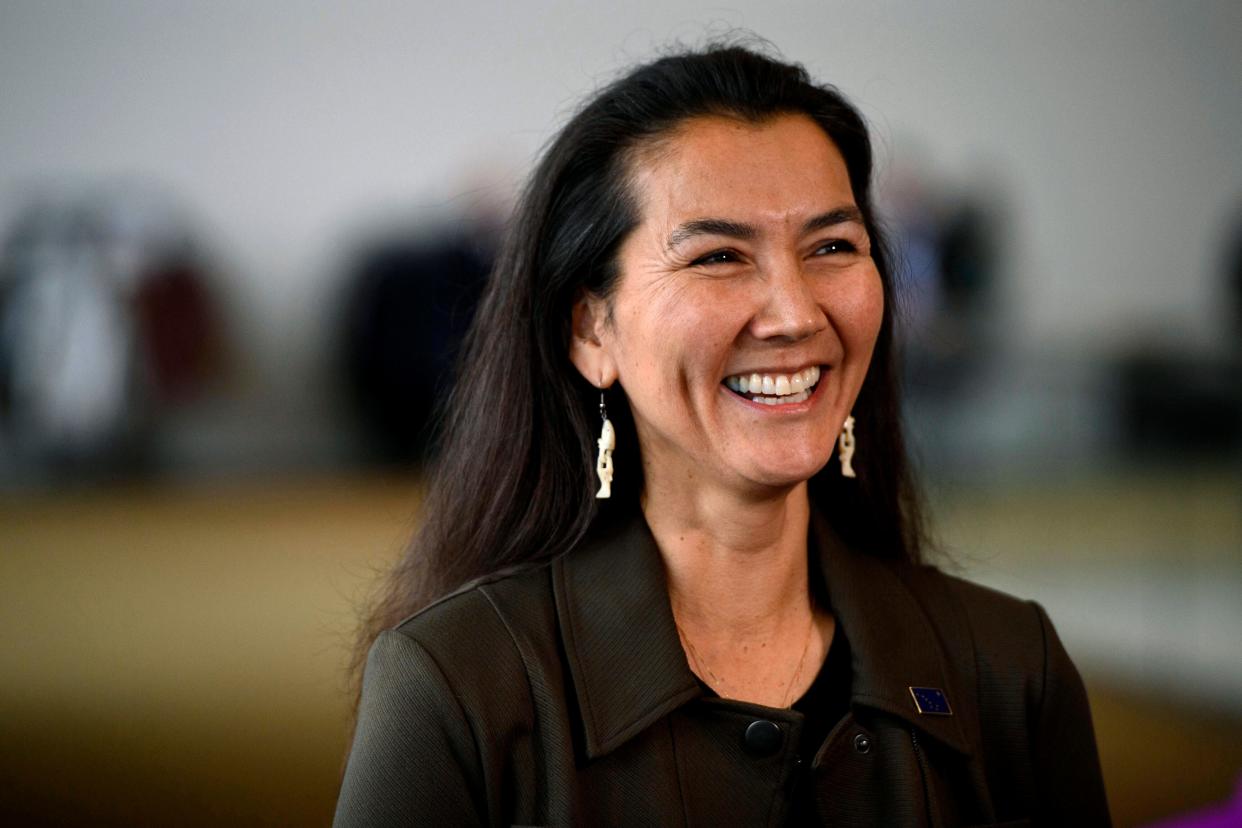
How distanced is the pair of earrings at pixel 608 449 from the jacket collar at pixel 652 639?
0.19 ft

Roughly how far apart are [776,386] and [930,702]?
40cm

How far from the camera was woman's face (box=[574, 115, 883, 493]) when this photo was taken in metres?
→ 1.39

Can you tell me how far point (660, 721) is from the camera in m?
1.43

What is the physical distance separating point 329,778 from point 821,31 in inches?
201

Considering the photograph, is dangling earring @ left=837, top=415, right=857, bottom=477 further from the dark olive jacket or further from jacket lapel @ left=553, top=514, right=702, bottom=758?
jacket lapel @ left=553, top=514, right=702, bottom=758

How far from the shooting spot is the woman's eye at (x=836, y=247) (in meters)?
1.44

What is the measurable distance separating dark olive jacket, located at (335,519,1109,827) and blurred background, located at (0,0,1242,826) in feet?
8.18

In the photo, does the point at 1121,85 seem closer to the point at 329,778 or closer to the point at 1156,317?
the point at 1156,317

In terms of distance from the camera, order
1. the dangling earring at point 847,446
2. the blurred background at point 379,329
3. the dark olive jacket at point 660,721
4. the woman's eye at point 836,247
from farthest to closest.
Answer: the blurred background at point 379,329 < the dangling earring at point 847,446 < the woman's eye at point 836,247 < the dark olive jacket at point 660,721

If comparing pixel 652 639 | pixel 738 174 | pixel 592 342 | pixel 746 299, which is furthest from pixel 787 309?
pixel 652 639

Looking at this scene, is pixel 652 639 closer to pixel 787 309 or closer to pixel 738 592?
pixel 738 592

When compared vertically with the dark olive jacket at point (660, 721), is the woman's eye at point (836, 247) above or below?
above

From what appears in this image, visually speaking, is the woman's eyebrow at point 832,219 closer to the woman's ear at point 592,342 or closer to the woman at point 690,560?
the woman at point 690,560

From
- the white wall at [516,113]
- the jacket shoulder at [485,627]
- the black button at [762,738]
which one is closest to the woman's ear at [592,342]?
the jacket shoulder at [485,627]
